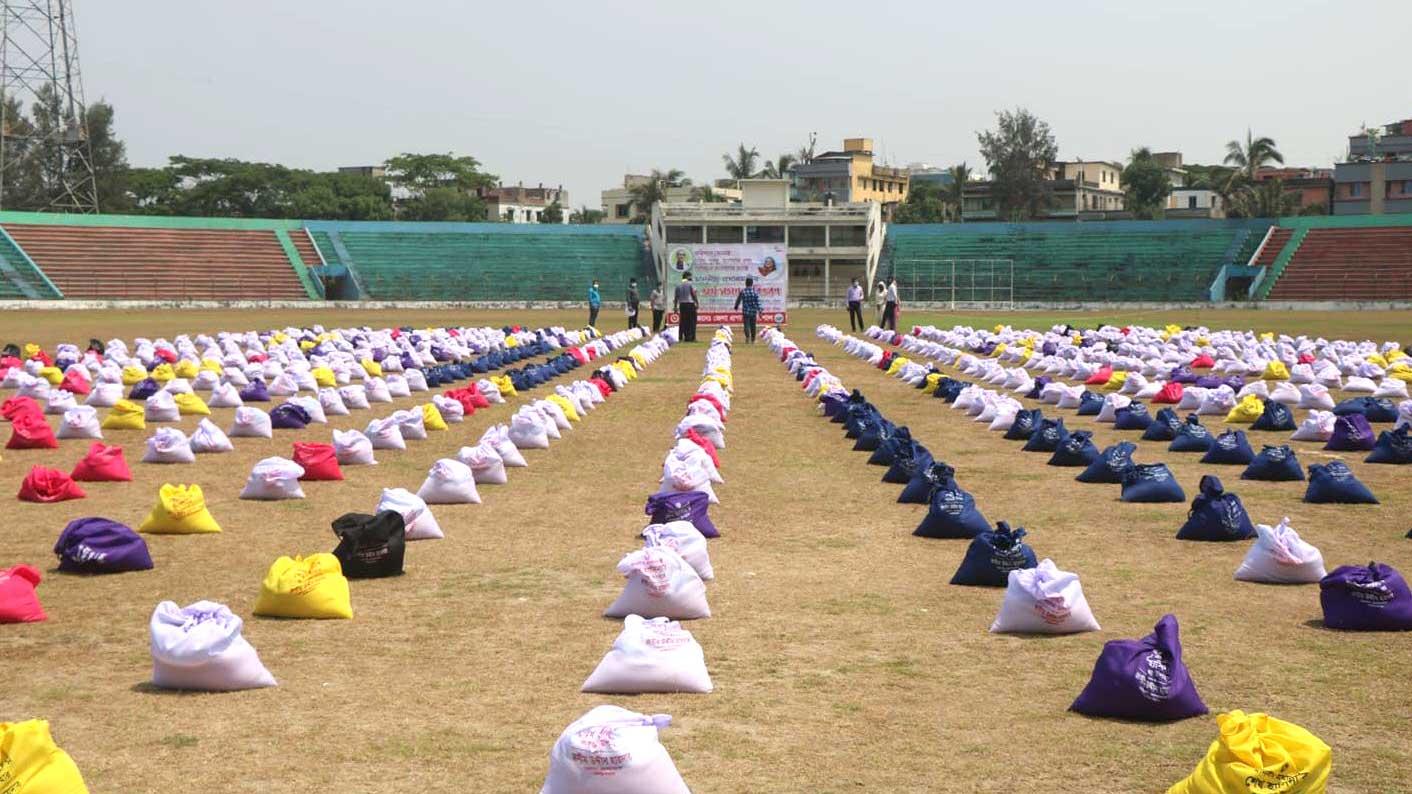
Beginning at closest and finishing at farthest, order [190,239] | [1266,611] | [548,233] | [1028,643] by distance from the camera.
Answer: [1028,643] < [1266,611] < [190,239] < [548,233]

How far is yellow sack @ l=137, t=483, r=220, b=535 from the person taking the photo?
1249 centimetres

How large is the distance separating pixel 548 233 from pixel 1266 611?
83.7 meters

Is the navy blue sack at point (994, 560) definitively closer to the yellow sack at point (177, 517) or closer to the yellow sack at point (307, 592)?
the yellow sack at point (307, 592)

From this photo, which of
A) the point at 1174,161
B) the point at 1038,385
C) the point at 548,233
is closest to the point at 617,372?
the point at 1038,385

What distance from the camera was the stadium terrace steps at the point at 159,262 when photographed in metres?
76.0

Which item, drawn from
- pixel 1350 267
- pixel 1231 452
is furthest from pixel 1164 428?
pixel 1350 267

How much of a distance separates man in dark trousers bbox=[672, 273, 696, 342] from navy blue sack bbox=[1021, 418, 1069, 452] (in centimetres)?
2536

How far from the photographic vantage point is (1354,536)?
12273mm

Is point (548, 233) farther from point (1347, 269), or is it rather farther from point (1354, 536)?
point (1354, 536)

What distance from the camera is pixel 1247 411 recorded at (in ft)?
68.9

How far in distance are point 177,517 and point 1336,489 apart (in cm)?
1004

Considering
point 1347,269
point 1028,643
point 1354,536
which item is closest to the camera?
point 1028,643

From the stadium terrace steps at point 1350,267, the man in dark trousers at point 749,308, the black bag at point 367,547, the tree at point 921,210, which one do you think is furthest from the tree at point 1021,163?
the black bag at point 367,547

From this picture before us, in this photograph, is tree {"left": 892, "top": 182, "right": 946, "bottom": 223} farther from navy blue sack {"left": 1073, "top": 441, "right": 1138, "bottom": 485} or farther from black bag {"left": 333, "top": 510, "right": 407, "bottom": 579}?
black bag {"left": 333, "top": 510, "right": 407, "bottom": 579}
